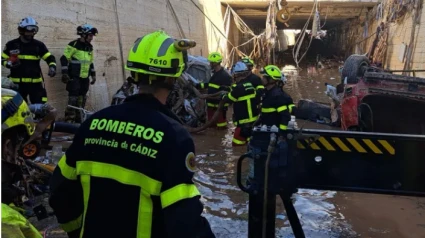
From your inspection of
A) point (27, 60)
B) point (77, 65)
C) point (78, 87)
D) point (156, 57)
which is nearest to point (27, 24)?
point (27, 60)

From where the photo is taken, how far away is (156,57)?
1.82 meters

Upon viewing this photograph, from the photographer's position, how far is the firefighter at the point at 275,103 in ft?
20.1

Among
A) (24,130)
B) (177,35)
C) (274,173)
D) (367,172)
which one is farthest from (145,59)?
(177,35)

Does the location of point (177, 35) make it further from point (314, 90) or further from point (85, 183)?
point (85, 183)

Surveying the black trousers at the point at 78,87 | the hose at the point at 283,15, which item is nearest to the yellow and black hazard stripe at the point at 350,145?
the black trousers at the point at 78,87

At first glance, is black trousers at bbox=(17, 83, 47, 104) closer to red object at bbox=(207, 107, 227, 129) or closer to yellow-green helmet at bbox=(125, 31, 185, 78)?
red object at bbox=(207, 107, 227, 129)

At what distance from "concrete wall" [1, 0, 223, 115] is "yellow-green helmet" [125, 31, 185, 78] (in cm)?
559

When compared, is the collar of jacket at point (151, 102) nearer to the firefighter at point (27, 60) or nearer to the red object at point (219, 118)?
the firefighter at point (27, 60)

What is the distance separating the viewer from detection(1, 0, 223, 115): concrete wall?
718cm

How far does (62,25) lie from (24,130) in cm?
640

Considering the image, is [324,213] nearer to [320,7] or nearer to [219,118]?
[219,118]

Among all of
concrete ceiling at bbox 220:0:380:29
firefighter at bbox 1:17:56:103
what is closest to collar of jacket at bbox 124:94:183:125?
firefighter at bbox 1:17:56:103

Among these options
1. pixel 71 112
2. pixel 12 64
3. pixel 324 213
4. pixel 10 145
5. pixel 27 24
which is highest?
pixel 27 24

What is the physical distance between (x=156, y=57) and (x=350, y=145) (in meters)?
1.44
